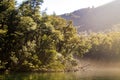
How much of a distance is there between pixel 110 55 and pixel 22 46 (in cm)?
5551

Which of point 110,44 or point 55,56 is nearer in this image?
point 55,56

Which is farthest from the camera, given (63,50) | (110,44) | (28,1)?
(110,44)

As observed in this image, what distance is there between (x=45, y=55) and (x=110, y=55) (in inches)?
1976

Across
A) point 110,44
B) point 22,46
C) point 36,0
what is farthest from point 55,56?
point 110,44

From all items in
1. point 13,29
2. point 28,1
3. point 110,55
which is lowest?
point 110,55

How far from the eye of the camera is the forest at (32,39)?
6397 cm

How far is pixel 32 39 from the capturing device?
228 ft

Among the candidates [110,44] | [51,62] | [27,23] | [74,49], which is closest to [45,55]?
[51,62]

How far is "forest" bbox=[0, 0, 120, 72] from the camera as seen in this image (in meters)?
64.0

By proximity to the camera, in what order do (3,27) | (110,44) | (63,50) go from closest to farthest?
(3,27) < (63,50) < (110,44)

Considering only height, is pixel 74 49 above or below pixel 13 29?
below

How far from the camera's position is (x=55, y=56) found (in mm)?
70125

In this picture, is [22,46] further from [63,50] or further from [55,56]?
[63,50]

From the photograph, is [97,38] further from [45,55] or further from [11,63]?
[11,63]
